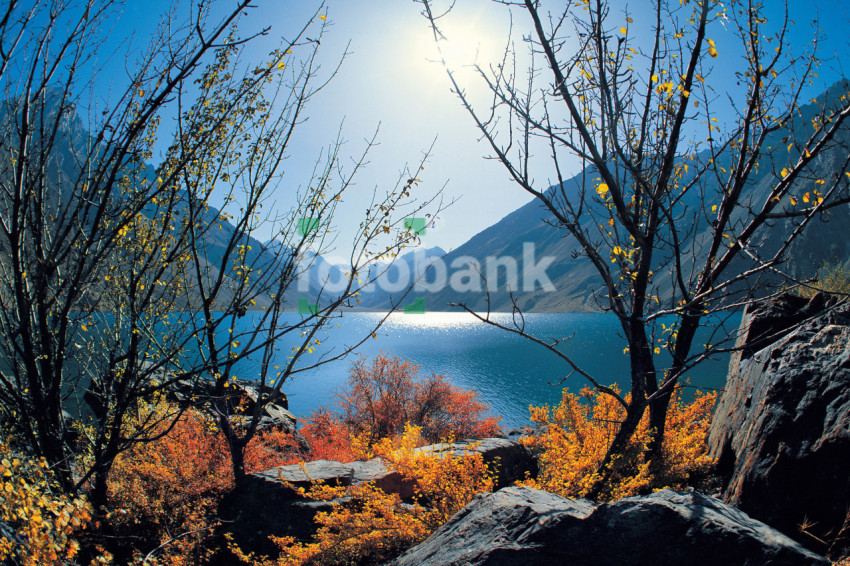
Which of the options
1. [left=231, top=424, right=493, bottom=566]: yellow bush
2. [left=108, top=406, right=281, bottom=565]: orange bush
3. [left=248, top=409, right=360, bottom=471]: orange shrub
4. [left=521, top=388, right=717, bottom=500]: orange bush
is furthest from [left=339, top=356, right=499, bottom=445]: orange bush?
[left=521, top=388, right=717, bottom=500]: orange bush

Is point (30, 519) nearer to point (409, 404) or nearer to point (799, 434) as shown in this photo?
point (799, 434)

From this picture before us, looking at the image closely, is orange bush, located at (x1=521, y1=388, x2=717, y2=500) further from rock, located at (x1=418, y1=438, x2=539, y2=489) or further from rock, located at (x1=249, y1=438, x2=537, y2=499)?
rock, located at (x1=418, y1=438, x2=539, y2=489)

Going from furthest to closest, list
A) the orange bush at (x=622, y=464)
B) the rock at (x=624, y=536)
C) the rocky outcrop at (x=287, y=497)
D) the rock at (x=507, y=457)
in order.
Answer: the rock at (x=507, y=457), the rocky outcrop at (x=287, y=497), the orange bush at (x=622, y=464), the rock at (x=624, y=536)

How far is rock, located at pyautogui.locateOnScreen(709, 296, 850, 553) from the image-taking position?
429 cm

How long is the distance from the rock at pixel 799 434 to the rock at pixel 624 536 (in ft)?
5.63

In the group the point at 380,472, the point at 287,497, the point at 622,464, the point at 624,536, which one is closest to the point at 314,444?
the point at 287,497

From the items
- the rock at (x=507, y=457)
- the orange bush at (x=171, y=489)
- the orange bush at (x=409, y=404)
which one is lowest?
the orange bush at (x=409, y=404)

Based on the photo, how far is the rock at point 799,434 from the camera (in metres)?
4.29

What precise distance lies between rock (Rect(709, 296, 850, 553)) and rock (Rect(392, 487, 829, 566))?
5.63 ft

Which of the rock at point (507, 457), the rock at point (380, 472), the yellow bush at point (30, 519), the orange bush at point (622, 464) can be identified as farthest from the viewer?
the rock at point (507, 457)

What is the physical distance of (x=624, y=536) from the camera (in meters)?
3.15

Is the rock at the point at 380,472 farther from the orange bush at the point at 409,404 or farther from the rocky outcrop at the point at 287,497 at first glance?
the orange bush at the point at 409,404

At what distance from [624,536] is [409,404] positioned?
31.4 meters

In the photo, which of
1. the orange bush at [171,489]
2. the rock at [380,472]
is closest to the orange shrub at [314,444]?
the orange bush at [171,489]
